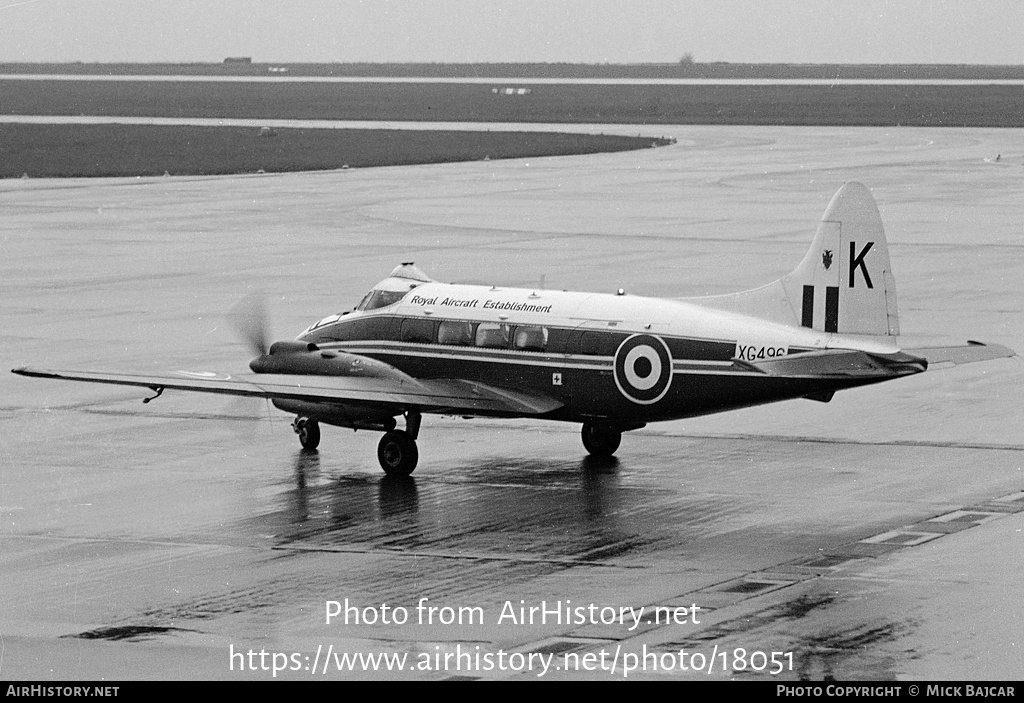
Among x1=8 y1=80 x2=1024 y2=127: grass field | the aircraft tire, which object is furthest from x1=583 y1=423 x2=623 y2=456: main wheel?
x1=8 y1=80 x2=1024 y2=127: grass field

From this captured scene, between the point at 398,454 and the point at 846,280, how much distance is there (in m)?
6.96

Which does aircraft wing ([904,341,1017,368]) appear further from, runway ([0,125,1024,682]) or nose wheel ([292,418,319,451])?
nose wheel ([292,418,319,451])

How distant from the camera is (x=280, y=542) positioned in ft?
71.8

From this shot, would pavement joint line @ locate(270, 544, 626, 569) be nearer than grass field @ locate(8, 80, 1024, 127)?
Yes

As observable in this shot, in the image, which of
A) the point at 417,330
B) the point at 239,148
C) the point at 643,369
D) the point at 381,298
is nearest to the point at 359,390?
the point at 417,330

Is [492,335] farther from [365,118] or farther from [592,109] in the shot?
[592,109]

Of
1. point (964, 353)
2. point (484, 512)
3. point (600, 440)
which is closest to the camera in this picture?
point (484, 512)

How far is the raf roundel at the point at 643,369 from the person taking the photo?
2491cm

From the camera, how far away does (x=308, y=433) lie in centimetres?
2811

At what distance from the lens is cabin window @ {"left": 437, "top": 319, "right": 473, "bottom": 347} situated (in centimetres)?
2672

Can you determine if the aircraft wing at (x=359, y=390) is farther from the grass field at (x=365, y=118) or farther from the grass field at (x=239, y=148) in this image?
the grass field at (x=365, y=118)

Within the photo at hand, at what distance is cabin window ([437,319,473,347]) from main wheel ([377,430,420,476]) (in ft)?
5.60

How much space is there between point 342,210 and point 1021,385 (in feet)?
137
